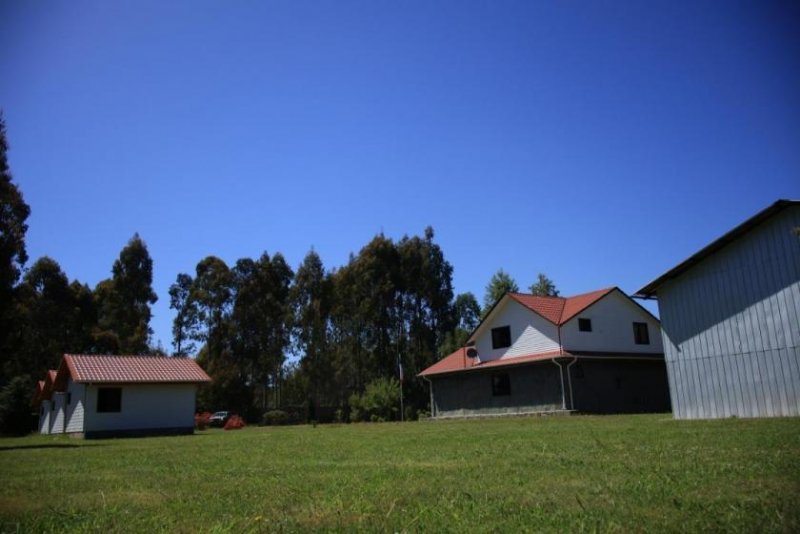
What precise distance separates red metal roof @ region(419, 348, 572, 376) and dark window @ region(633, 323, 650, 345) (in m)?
6.08

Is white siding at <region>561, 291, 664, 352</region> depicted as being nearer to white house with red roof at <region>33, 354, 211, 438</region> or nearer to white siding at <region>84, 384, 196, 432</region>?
white house with red roof at <region>33, 354, 211, 438</region>

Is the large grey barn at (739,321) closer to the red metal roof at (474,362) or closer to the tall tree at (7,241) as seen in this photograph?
the red metal roof at (474,362)

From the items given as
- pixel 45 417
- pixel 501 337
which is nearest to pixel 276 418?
pixel 45 417

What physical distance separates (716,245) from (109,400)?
27205mm

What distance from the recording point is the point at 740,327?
1708cm

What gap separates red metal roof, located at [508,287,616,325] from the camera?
31531mm

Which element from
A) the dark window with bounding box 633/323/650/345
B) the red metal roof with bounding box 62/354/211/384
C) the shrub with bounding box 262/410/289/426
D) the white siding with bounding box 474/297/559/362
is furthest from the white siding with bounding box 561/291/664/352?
the shrub with bounding box 262/410/289/426

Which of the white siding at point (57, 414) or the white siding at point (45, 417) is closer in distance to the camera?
the white siding at point (57, 414)

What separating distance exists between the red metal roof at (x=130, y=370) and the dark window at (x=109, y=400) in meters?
0.75

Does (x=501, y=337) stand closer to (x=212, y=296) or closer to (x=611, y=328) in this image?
(x=611, y=328)

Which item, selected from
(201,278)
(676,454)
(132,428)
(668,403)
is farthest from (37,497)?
(201,278)

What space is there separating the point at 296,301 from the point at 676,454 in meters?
47.6

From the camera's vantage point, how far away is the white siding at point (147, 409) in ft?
92.9

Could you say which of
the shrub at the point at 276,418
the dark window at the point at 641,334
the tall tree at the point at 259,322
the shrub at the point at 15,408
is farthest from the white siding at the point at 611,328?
the shrub at the point at 15,408
